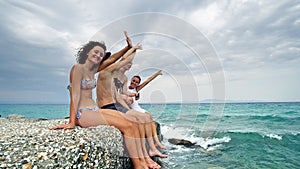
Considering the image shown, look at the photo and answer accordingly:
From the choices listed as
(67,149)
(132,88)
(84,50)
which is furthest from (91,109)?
(132,88)

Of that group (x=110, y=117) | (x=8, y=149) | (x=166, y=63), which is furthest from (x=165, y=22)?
(x=8, y=149)

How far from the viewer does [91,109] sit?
3.95 m

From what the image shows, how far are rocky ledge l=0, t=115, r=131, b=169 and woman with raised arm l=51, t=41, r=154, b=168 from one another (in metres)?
0.24

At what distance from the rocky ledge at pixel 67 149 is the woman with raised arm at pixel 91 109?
241mm

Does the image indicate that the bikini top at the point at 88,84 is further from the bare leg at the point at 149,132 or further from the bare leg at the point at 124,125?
the bare leg at the point at 149,132

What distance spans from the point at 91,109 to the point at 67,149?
37.6 inches

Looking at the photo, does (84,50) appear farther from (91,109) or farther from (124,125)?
(124,125)

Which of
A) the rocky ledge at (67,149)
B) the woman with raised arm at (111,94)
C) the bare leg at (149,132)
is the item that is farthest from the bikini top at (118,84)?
the rocky ledge at (67,149)

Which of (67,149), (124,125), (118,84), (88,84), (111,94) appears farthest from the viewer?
(118,84)

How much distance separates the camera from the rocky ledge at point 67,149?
108 inches

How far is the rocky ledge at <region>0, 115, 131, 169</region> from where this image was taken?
275 cm

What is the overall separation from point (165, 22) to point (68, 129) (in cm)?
353

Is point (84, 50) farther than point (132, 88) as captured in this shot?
No

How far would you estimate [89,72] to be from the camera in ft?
13.3
